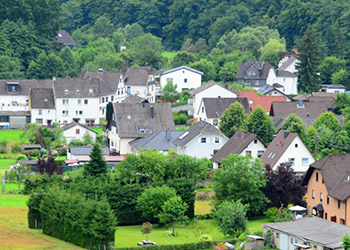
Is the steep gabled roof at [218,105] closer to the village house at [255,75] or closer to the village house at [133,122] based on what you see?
the village house at [133,122]

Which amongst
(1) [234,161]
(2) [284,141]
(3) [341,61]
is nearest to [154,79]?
(3) [341,61]

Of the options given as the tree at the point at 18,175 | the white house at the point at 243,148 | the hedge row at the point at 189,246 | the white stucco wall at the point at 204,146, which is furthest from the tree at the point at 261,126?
the hedge row at the point at 189,246

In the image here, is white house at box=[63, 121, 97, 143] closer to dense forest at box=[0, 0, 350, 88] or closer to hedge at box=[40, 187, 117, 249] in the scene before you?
dense forest at box=[0, 0, 350, 88]

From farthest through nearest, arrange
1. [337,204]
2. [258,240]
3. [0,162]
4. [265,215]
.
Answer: [0,162], [265,215], [337,204], [258,240]

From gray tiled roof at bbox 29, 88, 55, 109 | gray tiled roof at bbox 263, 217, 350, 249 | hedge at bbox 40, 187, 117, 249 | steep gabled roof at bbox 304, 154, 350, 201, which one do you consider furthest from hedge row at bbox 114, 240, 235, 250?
gray tiled roof at bbox 29, 88, 55, 109

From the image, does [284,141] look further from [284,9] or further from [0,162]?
[284,9]

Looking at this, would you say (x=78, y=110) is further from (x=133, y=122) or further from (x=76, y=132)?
(x=133, y=122)
